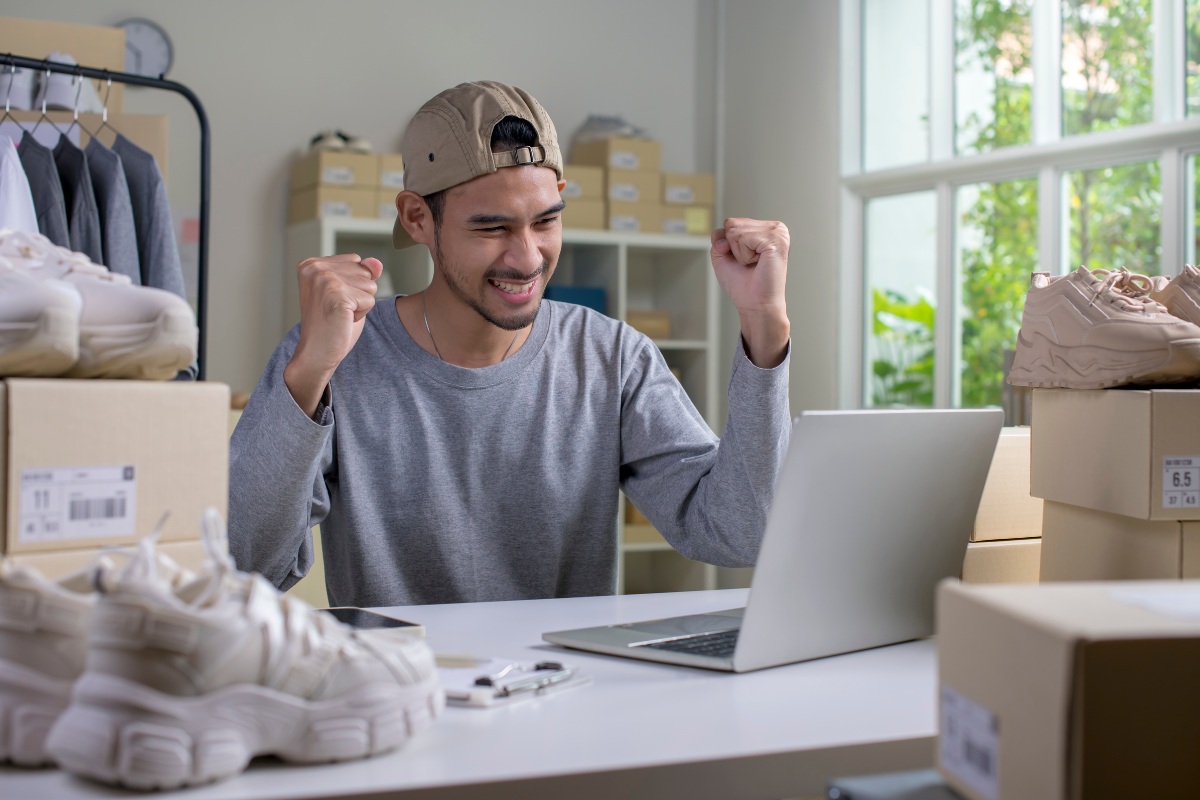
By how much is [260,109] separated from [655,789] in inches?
136

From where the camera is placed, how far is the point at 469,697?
86cm

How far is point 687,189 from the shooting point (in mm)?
3926

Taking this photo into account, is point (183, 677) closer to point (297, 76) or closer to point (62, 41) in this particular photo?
point (62, 41)

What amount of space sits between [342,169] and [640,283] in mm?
1307

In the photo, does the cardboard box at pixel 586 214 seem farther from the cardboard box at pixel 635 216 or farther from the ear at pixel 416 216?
the ear at pixel 416 216

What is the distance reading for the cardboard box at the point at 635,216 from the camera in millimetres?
3773

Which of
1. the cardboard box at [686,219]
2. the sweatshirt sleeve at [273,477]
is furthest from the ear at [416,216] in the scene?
the cardboard box at [686,219]

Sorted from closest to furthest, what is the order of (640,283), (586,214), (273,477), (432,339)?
(273,477) → (432,339) → (586,214) → (640,283)

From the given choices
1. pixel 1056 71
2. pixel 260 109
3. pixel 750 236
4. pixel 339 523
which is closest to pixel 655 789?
pixel 750 236

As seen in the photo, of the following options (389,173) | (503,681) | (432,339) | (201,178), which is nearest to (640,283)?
(389,173)

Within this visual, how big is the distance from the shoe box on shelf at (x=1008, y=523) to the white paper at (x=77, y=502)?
97 centimetres

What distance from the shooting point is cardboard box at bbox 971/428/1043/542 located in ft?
4.42

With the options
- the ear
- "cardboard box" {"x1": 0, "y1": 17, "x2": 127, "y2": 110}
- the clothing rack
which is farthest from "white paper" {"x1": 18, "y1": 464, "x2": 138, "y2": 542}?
"cardboard box" {"x1": 0, "y1": 17, "x2": 127, "y2": 110}

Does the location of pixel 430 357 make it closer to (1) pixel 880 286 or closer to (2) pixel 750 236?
(2) pixel 750 236
